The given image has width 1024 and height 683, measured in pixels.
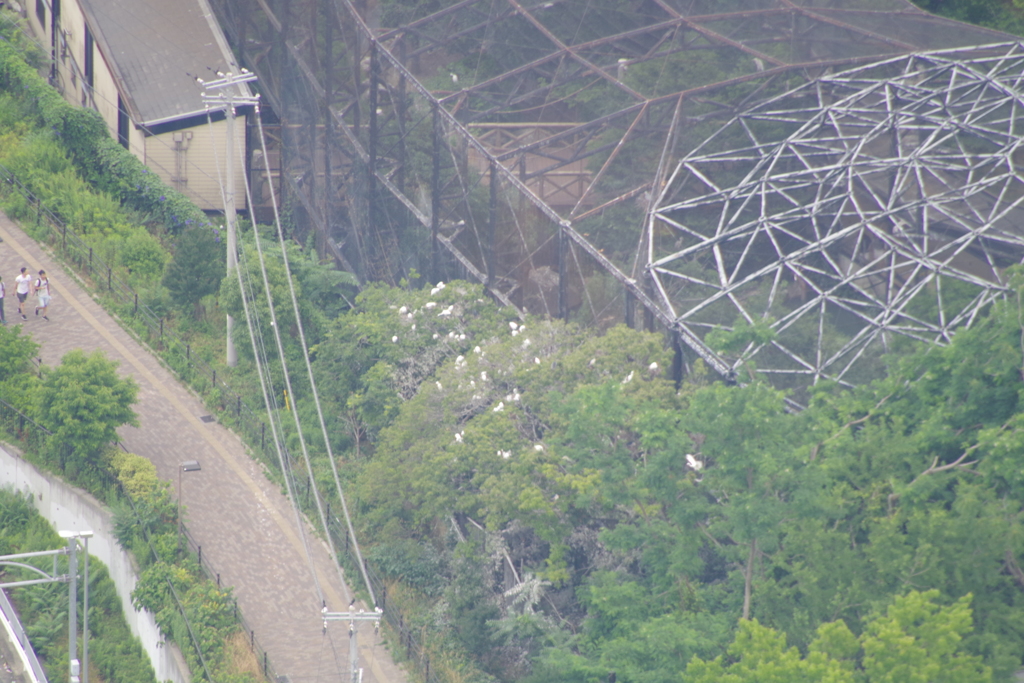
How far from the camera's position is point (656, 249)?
3728cm

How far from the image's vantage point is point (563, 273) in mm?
38469

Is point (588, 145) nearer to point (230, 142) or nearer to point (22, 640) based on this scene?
point (230, 142)

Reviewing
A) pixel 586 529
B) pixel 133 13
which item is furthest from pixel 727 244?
pixel 133 13

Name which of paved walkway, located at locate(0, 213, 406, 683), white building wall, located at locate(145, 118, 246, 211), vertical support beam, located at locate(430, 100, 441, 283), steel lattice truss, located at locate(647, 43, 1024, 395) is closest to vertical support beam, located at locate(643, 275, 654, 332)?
steel lattice truss, located at locate(647, 43, 1024, 395)

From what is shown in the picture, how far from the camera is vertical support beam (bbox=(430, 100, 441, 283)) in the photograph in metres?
43.3

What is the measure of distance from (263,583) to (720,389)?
14.4 m

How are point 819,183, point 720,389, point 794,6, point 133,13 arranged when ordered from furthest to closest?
point 133,13 < point 794,6 < point 819,183 < point 720,389

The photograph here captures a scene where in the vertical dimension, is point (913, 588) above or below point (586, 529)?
above

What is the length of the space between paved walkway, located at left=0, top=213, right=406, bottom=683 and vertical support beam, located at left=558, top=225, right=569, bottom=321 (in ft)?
30.5

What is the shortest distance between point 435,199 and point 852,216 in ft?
44.6

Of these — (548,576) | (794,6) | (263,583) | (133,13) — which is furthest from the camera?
(133,13)

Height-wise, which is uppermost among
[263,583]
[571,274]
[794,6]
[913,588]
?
[794,6]

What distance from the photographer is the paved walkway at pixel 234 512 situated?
33844 mm

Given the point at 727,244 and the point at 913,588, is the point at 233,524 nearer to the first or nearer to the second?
the point at 727,244
